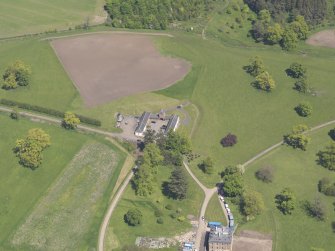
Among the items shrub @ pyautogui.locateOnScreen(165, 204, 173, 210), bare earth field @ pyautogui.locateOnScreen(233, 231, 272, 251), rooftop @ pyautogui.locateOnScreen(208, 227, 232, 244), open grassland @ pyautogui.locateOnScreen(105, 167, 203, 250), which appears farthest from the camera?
shrub @ pyautogui.locateOnScreen(165, 204, 173, 210)

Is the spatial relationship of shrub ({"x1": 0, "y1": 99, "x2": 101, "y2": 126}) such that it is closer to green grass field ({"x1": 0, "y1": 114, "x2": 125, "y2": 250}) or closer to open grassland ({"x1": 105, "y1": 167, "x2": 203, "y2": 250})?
green grass field ({"x1": 0, "y1": 114, "x2": 125, "y2": 250})

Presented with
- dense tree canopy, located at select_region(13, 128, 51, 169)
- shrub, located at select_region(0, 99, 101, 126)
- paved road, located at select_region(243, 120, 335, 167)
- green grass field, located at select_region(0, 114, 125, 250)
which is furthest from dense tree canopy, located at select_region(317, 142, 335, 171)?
dense tree canopy, located at select_region(13, 128, 51, 169)

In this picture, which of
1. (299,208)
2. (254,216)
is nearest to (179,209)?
(254,216)

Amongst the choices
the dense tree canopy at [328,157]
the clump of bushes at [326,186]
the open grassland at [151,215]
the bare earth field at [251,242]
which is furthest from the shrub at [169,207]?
the dense tree canopy at [328,157]

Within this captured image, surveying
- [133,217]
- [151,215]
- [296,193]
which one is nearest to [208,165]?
[151,215]

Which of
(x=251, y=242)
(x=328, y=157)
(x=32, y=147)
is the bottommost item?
(x=251, y=242)

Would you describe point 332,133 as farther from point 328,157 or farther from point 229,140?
point 229,140
